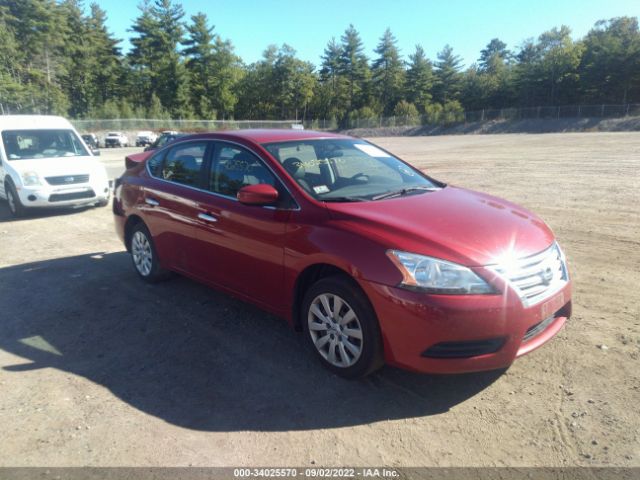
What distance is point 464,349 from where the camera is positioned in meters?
3.06

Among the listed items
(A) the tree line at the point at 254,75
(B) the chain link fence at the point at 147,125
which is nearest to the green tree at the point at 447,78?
(A) the tree line at the point at 254,75

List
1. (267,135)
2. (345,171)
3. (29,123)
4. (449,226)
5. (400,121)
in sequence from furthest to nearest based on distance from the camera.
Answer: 1. (400,121)
2. (29,123)
3. (267,135)
4. (345,171)
5. (449,226)

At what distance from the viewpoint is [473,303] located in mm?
2975

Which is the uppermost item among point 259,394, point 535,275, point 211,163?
point 211,163

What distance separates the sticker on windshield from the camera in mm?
4932

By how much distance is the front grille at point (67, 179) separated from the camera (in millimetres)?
9773

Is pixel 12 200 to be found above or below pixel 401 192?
below

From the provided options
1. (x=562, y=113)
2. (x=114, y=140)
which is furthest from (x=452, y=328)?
(x=562, y=113)

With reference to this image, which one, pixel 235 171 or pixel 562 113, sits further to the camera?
pixel 562 113

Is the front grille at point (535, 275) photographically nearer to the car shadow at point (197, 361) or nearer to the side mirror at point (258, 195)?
the car shadow at point (197, 361)

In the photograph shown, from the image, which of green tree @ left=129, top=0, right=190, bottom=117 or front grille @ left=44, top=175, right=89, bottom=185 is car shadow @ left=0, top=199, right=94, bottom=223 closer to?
front grille @ left=44, top=175, right=89, bottom=185

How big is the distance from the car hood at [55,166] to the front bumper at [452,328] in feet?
29.3

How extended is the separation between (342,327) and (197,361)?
1.30 m

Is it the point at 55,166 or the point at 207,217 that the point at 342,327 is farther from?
the point at 55,166
